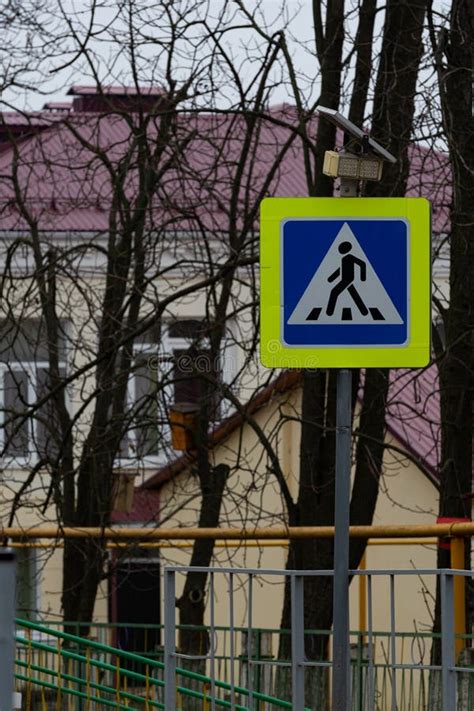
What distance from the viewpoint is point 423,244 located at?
5.89 m

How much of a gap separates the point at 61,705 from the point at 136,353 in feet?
14.9

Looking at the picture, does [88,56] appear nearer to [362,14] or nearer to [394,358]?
[362,14]

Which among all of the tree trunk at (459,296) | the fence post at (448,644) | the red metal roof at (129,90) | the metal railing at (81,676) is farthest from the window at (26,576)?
the fence post at (448,644)

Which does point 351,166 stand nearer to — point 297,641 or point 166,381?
point 297,641

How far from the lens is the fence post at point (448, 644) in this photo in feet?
21.3

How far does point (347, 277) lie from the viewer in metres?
5.84

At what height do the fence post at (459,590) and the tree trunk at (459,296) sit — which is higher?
the tree trunk at (459,296)

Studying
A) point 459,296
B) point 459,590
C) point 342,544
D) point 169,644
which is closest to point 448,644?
point 342,544

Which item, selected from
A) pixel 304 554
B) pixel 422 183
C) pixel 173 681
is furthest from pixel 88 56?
pixel 173 681

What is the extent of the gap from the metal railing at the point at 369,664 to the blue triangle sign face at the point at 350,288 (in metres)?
1.08

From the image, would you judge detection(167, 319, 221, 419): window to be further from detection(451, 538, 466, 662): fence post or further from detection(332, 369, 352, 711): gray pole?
detection(332, 369, 352, 711): gray pole

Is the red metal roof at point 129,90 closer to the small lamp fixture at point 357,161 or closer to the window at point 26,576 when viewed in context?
the window at point 26,576

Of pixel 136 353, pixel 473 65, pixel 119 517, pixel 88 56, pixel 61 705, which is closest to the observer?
pixel 61 705

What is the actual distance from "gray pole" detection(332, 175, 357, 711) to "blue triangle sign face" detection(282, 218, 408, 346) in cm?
17
